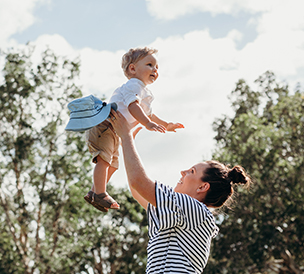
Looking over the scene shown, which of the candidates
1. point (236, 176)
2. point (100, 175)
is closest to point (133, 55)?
point (100, 175)

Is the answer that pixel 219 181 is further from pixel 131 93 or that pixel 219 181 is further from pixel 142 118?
pixel 131 93

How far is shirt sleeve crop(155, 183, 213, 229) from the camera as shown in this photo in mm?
2400

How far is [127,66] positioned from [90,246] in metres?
→ 20.1

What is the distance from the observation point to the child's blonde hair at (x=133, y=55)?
11.3 feet

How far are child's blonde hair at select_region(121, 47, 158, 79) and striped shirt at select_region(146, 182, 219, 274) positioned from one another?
4.34 feet

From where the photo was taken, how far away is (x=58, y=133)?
21.0 meters

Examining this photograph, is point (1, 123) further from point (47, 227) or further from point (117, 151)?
point (117, 151)

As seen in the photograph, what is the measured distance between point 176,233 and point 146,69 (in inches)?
57.2

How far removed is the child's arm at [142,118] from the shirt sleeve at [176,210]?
60 centimetres

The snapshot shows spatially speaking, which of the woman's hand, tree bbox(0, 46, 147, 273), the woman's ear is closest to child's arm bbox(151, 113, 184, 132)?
the woman's hand

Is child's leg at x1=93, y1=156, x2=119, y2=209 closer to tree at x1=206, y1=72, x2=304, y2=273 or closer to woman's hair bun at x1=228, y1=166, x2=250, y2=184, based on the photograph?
woman's hair bun at x1=228, y1=166, x2=250, y2=184

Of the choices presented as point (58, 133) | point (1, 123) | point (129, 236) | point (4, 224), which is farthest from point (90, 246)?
point (1, 123)

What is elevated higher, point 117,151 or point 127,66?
point 127,66

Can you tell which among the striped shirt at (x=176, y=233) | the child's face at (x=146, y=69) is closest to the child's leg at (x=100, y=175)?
the child's face at (x=146, y=69)
